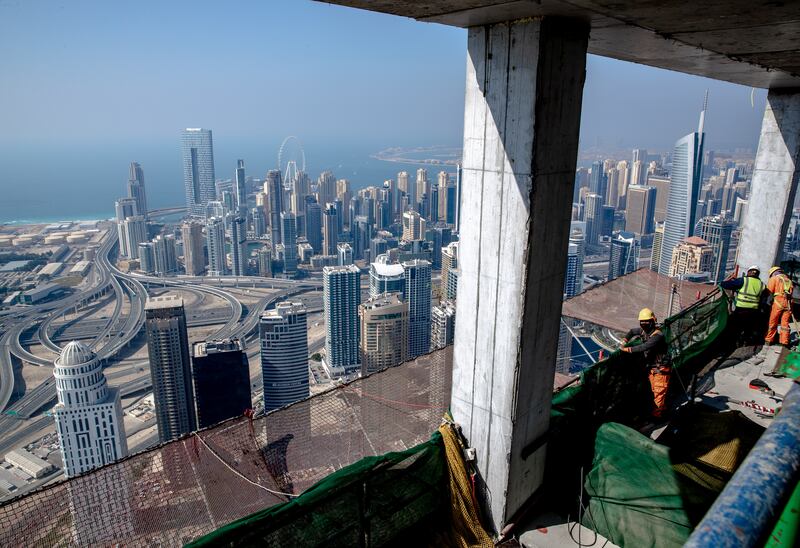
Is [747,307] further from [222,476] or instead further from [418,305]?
[418,305]

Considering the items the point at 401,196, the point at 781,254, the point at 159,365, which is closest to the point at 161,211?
the point at 401,196

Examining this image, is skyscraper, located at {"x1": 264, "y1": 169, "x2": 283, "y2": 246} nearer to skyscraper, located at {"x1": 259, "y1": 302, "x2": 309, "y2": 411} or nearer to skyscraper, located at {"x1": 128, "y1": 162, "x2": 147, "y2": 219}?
skyscraper, located at {"x1": 128, "y1": 162, "x2": 147, "y2": 219}

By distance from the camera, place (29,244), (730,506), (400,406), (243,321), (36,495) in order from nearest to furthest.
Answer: (730,506) → (36,495) → (400,406) → (243,321) → (29,244)

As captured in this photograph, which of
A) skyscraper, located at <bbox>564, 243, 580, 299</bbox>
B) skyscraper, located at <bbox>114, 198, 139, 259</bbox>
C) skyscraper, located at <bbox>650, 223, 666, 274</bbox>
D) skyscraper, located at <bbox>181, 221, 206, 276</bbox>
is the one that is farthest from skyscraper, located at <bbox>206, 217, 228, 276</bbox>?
skyscraper, located at <bbox>650, 223, 666, 274</bbox>

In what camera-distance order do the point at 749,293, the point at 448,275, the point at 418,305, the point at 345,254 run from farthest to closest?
the point at 345,254 < the point at 448,275 < the point at 418,305 < the point at 749,293

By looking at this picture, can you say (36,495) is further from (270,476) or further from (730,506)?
(730,506)

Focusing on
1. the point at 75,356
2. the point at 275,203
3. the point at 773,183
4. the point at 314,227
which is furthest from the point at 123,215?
the point at 773,183
